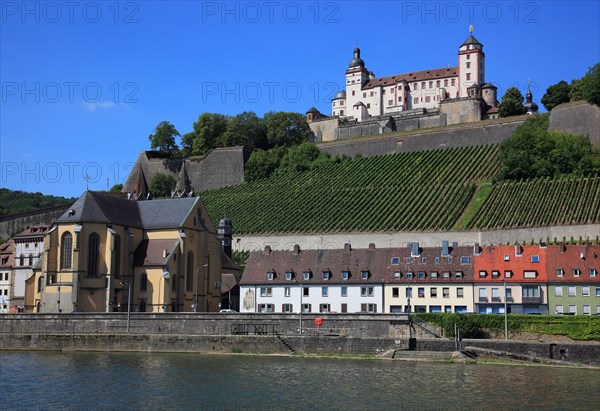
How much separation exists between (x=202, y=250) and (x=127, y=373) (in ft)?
104

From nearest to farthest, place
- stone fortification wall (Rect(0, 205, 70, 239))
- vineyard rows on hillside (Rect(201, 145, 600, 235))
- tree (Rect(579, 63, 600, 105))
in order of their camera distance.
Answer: vineyard rows on hillside (Rect(201, 145, 600, 235)) < tree (Rect(579, 63, 600, 105)) < stone fortification wall (Rect(0, 205, 70, 239))

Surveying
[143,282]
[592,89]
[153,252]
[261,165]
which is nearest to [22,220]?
[261,165]

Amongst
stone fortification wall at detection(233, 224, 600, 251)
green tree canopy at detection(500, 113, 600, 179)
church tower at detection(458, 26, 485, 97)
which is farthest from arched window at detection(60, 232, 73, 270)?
church tower at detection(458, 26, 485, 97)

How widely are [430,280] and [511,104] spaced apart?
72.0 m

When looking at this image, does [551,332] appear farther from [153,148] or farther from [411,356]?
[153,148]

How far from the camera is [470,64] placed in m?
152

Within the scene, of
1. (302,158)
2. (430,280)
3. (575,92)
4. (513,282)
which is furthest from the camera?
(302,158)

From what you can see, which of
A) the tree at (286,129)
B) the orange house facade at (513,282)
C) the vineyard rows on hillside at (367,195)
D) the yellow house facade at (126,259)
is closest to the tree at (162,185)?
the vineyard rows on hillside at (367,195)

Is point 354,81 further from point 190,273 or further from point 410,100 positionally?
point 190,273

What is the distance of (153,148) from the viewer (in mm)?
150500

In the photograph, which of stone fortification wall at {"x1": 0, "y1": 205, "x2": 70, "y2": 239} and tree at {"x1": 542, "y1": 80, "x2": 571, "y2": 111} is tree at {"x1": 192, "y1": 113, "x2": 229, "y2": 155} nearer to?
stone fortification wall at {"x1": 0, "y1": 205, "x2": 70, "y2": 239}

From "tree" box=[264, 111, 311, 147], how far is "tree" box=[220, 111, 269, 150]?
1.91 meters

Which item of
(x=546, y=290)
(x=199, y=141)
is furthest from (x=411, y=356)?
(x=199, y=141)

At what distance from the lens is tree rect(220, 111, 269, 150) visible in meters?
145
